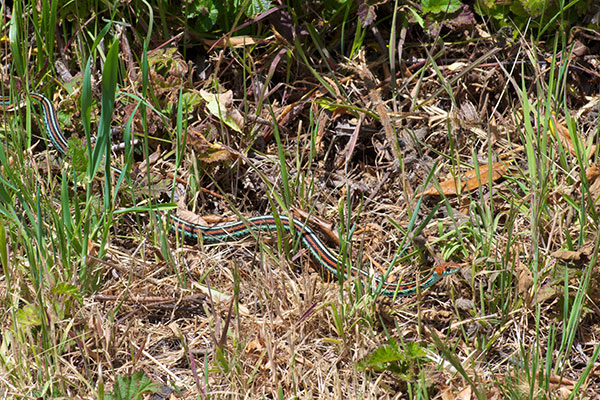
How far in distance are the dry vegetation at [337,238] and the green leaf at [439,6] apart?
23 centimetres

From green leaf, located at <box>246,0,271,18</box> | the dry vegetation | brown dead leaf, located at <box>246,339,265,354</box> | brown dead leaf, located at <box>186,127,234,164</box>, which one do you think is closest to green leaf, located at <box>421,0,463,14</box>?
the dry vegetation

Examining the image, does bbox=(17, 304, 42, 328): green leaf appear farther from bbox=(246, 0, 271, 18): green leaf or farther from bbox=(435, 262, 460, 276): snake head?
bbox=(246, 0, 271, 18): green leaf

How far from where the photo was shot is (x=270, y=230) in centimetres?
353

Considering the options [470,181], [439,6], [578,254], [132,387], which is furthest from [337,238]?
[439,6]

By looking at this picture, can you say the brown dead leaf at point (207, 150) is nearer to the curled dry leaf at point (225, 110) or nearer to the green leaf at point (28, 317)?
the curled dry leaf at point (225, 110)

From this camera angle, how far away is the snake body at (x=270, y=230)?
129 inches

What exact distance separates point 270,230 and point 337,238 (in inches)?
14.1

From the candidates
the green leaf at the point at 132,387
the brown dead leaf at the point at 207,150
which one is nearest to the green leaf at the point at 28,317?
the green leaf at the point at 132,387

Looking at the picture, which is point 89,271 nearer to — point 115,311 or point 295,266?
point 115,311

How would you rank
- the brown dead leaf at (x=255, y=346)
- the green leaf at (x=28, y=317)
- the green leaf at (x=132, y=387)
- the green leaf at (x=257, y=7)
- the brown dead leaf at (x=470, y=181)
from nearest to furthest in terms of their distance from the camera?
the green leaf at (x=132, y=387)
the green leaf at (x=28, y=317)
the brown dead leaf at (x=255, y=346)
the brown dead leaf at (x=470, y=181)
the green leaf at (x=257, y=7)

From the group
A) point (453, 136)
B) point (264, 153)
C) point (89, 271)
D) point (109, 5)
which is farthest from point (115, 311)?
point (453, 136)

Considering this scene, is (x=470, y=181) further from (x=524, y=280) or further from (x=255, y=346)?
(x=255, y=346)

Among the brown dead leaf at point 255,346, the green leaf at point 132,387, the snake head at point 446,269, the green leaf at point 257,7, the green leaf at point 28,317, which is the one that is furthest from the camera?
→ the green leaf at point 257,7

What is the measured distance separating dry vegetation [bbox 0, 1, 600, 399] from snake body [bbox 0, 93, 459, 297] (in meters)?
0.06
